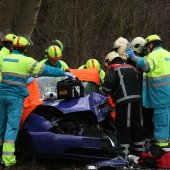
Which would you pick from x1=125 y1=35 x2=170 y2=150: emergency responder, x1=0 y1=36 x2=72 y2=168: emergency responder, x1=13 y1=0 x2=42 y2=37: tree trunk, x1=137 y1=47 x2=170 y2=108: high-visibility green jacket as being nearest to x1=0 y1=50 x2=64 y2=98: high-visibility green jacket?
x1=0 y1=36 x2=72 y2=168: emergency responder

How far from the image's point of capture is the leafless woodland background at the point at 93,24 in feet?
64.8

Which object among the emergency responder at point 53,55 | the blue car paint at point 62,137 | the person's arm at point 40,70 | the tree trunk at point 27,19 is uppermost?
the tree trunk at point 27,19

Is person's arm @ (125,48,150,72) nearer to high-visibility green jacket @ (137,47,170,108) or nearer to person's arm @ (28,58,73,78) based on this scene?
high-visibility green jacket @ (137,47,170,108)

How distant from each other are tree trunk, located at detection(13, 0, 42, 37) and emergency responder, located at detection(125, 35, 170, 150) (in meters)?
5.92

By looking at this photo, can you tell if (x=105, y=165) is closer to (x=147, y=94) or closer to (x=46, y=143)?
(x=46, y=143)

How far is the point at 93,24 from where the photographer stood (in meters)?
21.5

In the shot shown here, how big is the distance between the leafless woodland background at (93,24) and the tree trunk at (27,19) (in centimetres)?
454

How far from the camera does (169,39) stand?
22219 mm

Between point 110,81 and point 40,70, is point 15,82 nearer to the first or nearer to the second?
point 40,70

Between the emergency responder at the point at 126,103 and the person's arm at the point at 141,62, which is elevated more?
the person's arm at the point at 141,62

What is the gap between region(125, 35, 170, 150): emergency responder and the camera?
858cm

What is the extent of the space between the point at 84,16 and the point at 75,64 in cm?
230

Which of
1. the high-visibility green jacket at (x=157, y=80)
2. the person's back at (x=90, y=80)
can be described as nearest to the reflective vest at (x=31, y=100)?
the person's back at (x=90, y=80)

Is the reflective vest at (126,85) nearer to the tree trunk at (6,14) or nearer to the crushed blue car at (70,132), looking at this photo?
the crushed blue car at (70,132)
